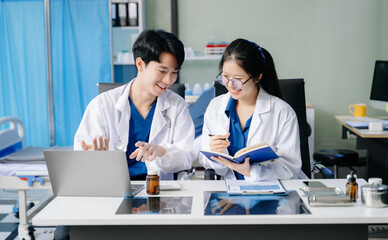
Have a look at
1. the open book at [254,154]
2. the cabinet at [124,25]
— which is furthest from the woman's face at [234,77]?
the cabinet at [124,25]

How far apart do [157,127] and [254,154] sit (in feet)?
1.97

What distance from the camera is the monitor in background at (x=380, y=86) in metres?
3.85

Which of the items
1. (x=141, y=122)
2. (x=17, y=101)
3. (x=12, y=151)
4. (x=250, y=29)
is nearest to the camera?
(x=141, y=122)

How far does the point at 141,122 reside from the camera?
2.30 m

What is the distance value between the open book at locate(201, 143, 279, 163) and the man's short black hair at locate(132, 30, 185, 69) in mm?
522

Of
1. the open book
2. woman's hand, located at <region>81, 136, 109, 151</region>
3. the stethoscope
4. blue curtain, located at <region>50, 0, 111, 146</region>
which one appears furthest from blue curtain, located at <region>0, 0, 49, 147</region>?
the open book

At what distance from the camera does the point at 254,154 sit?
72.7 inches

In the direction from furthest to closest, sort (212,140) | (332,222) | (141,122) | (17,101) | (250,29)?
1. (250,29)
2. (17,101)
3. (141,122)
4. (212,140)
5. (332,222)

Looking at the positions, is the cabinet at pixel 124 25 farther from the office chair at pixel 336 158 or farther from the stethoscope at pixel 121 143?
the stethoscope at pixel 121 143

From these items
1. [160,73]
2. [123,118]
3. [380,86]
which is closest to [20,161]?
[123,118]

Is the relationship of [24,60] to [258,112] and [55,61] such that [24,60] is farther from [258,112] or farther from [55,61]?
[258,112]

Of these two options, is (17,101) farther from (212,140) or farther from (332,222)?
(332,222)

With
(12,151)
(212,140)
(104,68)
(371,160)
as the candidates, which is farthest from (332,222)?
(104,68)

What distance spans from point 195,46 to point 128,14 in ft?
2.61
